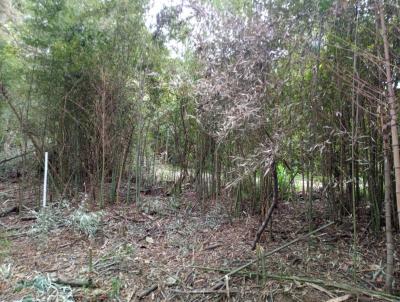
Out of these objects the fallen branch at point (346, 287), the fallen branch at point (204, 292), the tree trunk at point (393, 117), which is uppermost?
the tree trunk at point (393, 117)

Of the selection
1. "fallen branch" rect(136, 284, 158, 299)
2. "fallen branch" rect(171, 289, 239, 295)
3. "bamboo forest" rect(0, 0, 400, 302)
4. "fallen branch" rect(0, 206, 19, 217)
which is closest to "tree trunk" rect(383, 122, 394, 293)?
"bamboo forest" rect(0, 0, 400, 302)

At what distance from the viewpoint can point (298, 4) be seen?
2615 mm

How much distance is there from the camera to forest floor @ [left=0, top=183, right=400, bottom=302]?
85.1 inches

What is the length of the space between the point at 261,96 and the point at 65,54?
2.70 m

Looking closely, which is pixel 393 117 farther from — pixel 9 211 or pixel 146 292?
pixel 9 211

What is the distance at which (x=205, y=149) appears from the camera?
411 cm

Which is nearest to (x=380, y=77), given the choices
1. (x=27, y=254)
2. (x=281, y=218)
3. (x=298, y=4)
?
(x=298, y=4)

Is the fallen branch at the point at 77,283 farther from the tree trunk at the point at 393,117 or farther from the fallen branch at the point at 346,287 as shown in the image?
the tree trunk at the point at 393,117

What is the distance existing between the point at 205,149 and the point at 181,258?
5.52 ft

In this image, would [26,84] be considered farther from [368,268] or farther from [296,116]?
[368,268]

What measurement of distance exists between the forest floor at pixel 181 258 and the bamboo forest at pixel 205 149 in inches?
0.6

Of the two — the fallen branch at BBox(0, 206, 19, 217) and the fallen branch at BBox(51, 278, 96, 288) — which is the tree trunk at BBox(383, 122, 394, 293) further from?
the fallen branch at BBox(0, 206, 19, 217)

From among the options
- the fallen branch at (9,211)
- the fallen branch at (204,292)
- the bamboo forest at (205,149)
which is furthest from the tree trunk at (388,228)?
the fallen branch at (9,211)

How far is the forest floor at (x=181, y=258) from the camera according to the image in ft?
7.09
